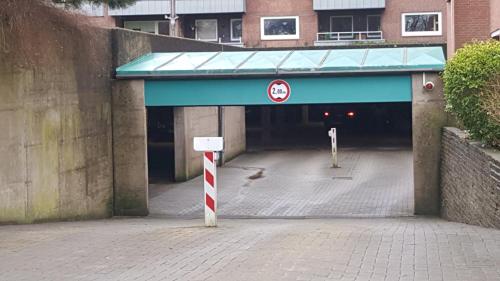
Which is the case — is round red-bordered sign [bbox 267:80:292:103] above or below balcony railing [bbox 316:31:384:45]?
below

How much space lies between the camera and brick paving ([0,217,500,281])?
7.82 meters

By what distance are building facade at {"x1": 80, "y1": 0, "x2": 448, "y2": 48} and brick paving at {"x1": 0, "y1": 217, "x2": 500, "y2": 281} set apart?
38218 millimetres

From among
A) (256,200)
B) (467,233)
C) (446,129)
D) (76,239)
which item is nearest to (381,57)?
(446,129)

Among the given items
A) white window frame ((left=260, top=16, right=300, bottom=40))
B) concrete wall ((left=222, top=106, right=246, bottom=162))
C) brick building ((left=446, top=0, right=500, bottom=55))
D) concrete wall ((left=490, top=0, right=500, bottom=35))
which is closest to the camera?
concrete wall ((left=490, top=0, right=500, bottom=35))

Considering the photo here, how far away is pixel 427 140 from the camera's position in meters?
17.1

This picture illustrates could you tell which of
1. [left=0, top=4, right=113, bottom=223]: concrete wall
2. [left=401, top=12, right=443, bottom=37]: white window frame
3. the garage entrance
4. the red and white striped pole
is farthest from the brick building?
[left=401, top=12, right=443, bottom=37]: white window frame

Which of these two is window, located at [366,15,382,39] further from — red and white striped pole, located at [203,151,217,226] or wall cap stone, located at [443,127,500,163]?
red and white striped pole, located at [203,151,217,226]

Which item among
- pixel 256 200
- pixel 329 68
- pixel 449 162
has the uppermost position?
pixel 329 68

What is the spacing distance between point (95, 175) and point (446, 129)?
8.03 m

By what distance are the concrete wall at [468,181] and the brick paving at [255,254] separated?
50 cm

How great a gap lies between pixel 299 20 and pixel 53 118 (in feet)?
120

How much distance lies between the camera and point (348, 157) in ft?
111

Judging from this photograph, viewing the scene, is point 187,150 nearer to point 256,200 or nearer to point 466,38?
point 256,200

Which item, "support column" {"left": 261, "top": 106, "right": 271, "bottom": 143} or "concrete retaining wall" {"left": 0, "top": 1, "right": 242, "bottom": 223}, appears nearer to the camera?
"concrete retaining wall" {"left": 0, "top": 1, "right": 242, "bottom": 223}
